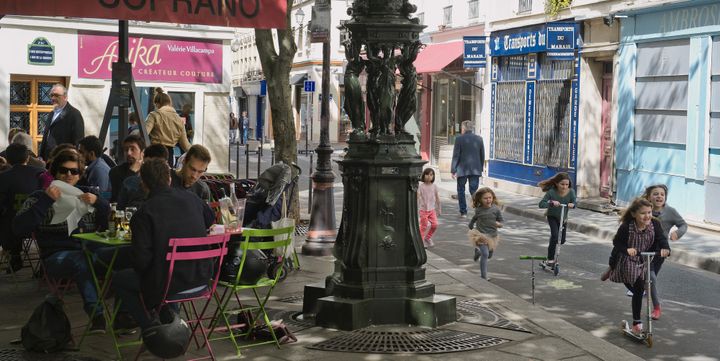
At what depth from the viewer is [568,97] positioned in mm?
23359

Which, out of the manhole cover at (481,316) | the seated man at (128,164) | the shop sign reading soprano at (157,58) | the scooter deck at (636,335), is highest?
the shop sign reading soprano at (157,58)

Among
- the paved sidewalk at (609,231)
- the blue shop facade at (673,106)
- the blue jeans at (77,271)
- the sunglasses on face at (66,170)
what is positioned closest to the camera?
the blue jeans at (77,271)

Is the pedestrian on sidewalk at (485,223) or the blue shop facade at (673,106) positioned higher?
the blue shop facade at (673,106)

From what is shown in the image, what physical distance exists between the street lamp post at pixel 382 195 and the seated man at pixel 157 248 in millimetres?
1556

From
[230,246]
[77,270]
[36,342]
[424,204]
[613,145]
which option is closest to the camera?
[36,342]

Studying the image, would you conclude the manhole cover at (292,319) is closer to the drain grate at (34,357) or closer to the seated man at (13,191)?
the drain grate at (34,357)

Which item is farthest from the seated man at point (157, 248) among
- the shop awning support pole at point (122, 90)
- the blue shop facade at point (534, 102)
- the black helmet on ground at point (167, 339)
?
the blue shop facade at point (534, 102)

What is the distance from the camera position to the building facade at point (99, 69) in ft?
80.5

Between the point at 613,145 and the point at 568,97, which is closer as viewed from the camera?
Answer: the point at 613,145

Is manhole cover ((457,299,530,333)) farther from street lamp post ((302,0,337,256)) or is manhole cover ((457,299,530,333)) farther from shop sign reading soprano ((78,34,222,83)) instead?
shop sign reading soprano ((78,34,222,83))

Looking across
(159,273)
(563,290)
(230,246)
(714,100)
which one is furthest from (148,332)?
(714,100)

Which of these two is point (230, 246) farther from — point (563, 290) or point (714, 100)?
point (714, 100)

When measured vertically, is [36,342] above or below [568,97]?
below

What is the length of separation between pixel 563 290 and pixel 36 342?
6.35 meters
